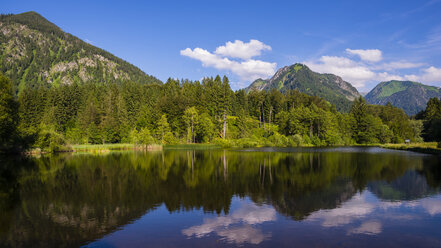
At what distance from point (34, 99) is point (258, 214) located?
403 ft

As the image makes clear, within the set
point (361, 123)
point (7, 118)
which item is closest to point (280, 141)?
point (361, 123)

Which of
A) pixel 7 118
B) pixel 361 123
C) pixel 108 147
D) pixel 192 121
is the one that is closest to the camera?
pixel 7 118

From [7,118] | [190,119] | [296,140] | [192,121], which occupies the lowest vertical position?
[296,140]

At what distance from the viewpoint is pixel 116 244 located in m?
12.2

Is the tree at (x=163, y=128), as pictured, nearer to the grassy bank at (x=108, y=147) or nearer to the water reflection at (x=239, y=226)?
the grassy bank at (x=108, y=147)

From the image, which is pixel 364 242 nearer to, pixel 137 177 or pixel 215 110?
pixel 137 177

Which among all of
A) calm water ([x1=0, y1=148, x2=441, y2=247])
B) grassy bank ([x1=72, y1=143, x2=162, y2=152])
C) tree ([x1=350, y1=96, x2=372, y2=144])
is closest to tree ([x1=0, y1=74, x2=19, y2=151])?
grassy bank ([x1=72, y1=143, x2=162, y2=152])

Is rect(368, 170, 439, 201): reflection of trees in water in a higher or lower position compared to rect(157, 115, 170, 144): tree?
lower

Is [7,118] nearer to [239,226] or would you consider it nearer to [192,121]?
[192,121]

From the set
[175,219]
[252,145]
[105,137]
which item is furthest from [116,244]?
[105,137]

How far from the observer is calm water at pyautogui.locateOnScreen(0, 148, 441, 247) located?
12812mm

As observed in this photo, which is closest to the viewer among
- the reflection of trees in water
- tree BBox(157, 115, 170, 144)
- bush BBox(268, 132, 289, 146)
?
the reflection of trees in water

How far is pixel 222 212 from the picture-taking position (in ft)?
57.1

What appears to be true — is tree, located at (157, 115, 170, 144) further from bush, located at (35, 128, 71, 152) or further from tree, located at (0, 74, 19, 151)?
tree, located at (0, 74, 19, 151)
